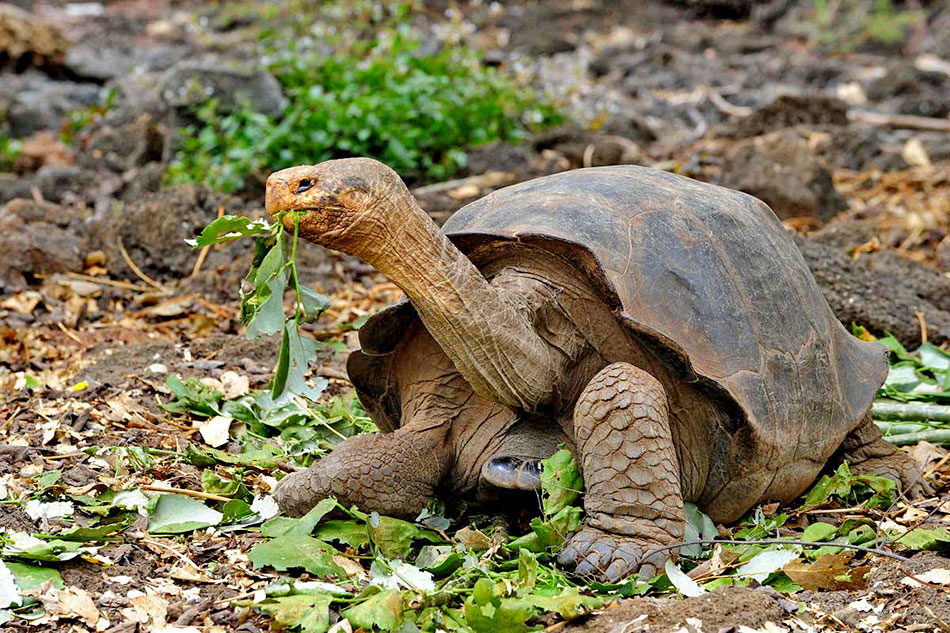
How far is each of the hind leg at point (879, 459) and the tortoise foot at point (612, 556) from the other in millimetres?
1191

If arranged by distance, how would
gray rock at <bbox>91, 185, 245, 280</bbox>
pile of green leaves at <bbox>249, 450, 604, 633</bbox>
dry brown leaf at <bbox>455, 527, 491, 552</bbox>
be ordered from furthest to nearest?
gray rock at <bbox>91, 185, 245, 280</bbox>, dry brown leaf at <bbox>455, 527, 491, 552</bbox>, pile of green leaves at <bbox>249, 450, 604, 633</bbox>

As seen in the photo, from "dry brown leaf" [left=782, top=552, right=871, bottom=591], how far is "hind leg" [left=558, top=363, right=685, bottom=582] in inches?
12.3

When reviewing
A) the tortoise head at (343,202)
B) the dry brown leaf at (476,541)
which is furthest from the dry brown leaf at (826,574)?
the tortoise head at (343,202)

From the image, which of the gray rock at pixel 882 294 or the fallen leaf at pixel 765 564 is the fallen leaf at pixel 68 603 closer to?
the fallen leaf at pixel 765 564

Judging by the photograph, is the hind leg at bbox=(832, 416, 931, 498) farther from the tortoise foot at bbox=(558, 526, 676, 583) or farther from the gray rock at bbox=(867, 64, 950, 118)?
the gray rock at bbox=(867, 64, 950, 118)

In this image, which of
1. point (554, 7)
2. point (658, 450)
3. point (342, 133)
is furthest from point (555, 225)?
point (554, 7)

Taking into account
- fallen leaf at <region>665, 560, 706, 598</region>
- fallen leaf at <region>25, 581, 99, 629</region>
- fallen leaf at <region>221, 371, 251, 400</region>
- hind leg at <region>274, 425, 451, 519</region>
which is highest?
fallen leaf at <region>25, 581, 99, 629</region>

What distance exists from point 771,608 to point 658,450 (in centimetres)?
50

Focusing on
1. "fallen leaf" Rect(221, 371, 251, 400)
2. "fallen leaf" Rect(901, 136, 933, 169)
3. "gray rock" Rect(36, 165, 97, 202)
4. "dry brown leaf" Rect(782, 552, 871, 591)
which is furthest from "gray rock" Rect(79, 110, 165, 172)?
"dry brown leaf" Rect(782, 552, 871, 591)

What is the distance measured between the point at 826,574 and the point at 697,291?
2.73 feet

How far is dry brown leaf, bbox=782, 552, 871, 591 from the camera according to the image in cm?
304

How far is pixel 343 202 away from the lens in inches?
111

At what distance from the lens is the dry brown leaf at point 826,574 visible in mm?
3040

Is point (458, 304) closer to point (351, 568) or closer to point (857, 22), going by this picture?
point (351, 568)
